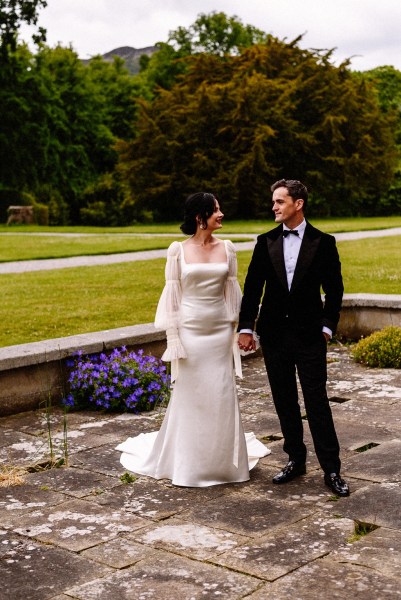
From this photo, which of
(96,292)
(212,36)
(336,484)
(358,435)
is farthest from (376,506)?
(212,36)

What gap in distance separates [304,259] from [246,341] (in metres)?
0.67

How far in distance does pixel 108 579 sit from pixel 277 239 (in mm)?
2328

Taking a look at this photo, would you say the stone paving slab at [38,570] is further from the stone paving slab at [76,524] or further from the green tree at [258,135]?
the green tree at [258,135]

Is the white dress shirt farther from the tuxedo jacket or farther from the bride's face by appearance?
the bride's face

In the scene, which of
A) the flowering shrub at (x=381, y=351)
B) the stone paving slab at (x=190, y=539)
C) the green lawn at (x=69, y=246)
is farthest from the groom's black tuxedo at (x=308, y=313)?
the green lawn at (x=69, y=246)

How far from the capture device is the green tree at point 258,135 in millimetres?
37656

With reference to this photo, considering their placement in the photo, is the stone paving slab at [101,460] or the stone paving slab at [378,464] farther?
the stone paving slab at [101,460]

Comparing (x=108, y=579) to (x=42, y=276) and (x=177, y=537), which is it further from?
(x=42, y=276)

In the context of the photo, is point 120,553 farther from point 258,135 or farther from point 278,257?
point 258,135

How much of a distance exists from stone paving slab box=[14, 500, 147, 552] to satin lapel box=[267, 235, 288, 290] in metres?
1.64

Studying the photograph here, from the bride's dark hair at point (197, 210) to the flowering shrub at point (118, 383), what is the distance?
2187mm

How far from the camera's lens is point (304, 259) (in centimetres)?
527

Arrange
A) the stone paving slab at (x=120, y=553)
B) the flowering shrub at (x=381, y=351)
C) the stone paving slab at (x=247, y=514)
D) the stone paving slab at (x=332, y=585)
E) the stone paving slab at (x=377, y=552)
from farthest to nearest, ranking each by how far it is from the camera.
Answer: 1. the flowering shrub at (x=381, y=351)
2. the stone paving slab at (x=247, y=514)
3. the stone paving slab at (x=120, y=553)
4. the stone paving slab at (x=377, y=552)
5. the stone paving slab at (x=332, y=585)

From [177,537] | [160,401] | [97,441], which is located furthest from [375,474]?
[160,401]
